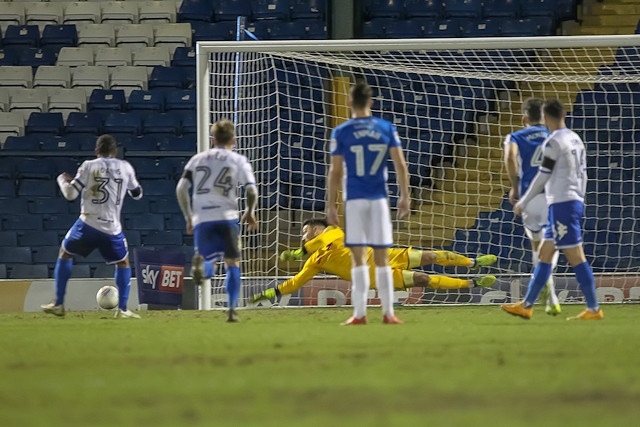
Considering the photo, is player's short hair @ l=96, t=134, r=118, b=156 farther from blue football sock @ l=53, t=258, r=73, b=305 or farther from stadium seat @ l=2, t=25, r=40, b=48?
stadium seat @ l=2, t=25, r=40, b=48

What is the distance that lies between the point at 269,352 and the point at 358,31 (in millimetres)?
13252

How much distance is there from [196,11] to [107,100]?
8.52 feet

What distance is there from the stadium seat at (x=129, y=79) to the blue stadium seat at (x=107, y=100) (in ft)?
1.23

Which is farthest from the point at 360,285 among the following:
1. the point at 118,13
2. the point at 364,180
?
the point at 118,13

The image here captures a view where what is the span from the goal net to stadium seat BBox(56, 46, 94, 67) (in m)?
4.00

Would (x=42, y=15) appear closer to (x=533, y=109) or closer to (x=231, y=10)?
(x=231, y=10)

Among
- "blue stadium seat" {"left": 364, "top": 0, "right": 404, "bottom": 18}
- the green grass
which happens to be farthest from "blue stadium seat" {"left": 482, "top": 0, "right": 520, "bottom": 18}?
the green grass

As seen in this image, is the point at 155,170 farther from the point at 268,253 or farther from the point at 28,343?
the point at 28,343

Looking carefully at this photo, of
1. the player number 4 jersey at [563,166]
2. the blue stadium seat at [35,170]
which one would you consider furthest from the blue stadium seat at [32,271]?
the player number 4 jersey at [563,166]

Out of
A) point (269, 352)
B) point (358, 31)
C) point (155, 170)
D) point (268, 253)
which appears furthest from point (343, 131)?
point (358, 31)

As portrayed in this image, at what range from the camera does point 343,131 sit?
8109mm

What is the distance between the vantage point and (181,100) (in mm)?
18172

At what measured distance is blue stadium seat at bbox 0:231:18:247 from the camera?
648 inches

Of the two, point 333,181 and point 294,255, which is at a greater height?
point 333,181
